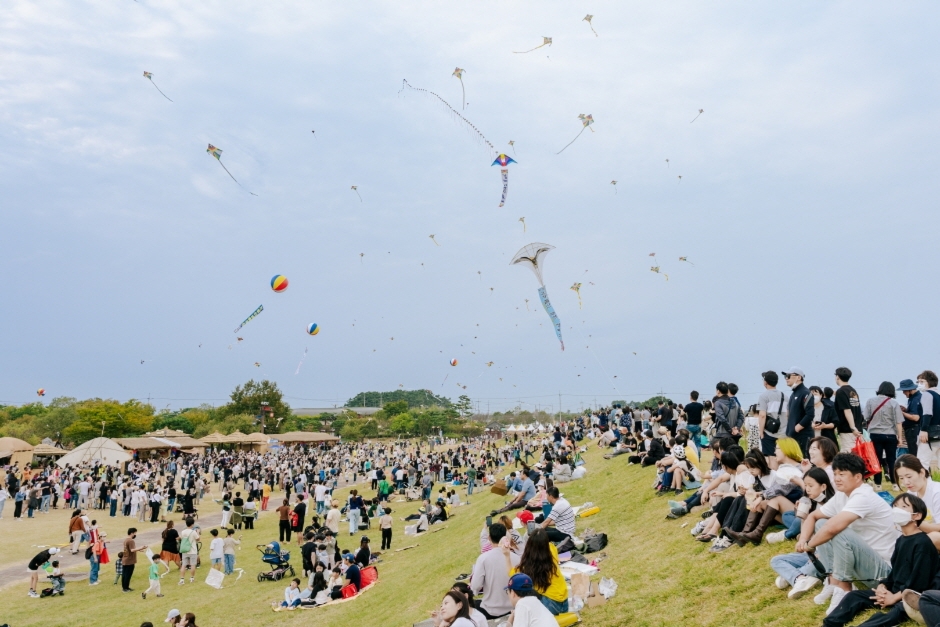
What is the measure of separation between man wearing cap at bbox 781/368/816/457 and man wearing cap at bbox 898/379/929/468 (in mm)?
1317

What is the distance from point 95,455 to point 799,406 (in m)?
39.0

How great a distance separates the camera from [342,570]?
1400 cm

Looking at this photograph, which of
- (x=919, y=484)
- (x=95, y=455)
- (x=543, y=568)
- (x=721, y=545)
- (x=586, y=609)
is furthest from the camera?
(x=95, y=455)

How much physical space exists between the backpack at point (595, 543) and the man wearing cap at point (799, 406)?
12.4ft

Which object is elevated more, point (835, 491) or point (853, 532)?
point (835, 491)

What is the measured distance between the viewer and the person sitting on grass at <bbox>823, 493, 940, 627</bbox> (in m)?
4.67

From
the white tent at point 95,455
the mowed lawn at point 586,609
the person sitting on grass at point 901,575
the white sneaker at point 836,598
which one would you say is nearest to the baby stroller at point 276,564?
the mowed lawn at point 586,609

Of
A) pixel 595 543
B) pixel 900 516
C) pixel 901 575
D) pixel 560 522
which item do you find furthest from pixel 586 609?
pixel 900 516

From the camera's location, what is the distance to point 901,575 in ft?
15.7

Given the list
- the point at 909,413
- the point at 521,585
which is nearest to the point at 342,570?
the point at 521,585

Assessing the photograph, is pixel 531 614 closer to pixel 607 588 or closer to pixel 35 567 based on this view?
pixel 607 588

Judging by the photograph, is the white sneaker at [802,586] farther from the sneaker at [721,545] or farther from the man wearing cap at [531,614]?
the man wearing cap at [531,614]

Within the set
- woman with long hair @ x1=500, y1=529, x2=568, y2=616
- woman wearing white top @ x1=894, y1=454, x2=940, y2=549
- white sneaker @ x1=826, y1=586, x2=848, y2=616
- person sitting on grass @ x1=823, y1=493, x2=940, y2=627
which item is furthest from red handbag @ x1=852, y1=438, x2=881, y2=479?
woman with long hair @ x1=500, y1=529, x2=568, y2=616

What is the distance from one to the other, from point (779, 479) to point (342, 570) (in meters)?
10.4
